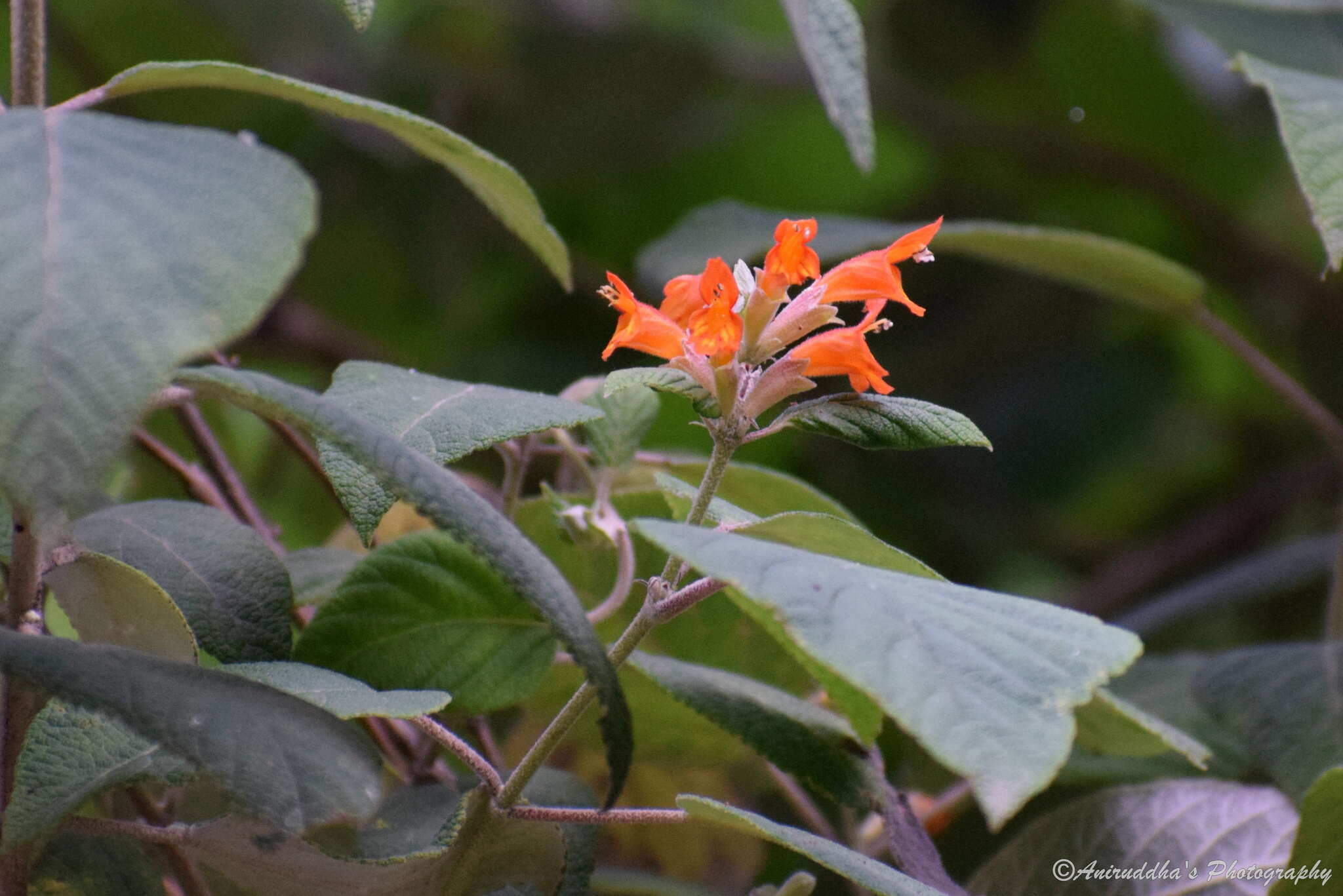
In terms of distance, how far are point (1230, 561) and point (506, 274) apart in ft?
2.79

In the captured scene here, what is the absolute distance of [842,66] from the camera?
17.5 inches

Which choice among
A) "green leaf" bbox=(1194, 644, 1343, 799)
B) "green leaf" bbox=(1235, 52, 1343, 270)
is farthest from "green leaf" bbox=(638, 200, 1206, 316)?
"green leaf" bbox=(1194, 644, 1343, 799)

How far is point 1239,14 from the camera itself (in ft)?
2.64

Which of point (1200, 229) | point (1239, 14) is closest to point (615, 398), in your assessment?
point (1239, 14)

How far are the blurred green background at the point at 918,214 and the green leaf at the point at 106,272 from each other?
0.73 meters

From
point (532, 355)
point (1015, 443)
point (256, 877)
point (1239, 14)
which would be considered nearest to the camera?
point (256, 877)

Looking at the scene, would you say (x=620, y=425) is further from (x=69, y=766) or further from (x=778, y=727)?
(x=69, y=766)

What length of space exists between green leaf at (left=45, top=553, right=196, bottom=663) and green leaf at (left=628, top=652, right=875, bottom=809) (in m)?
0.17

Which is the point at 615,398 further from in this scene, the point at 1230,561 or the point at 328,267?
the point at 1230,561

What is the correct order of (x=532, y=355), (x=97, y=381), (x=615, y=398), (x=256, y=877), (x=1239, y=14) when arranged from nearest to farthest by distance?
(x=97, y=381) < (x=256, y=877) < (x=615, y=398) < (x=1239, y=14) < (x=532, y=355)

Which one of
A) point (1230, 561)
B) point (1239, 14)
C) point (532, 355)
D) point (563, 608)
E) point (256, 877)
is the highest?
point (1239, 14)

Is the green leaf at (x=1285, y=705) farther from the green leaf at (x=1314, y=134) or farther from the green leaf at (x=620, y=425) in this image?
the green leaf at (x=620, y=425)

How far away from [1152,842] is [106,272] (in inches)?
19.0

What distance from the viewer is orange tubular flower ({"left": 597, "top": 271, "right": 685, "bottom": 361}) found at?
0.38 metres
